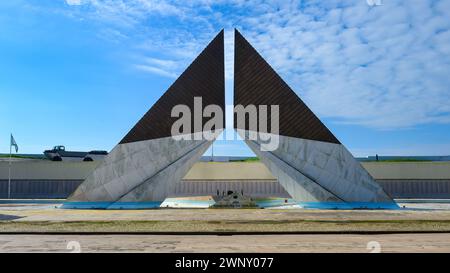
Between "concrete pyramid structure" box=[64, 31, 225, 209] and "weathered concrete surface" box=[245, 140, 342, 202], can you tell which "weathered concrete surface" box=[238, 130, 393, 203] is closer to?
"weathered concrete surface" box=[245, 140, 342, 202]

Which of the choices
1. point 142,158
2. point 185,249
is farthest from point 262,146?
point 185,249

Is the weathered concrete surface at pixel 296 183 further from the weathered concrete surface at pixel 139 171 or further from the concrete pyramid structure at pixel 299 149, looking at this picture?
the weathered concrete surface at pixel 139 171

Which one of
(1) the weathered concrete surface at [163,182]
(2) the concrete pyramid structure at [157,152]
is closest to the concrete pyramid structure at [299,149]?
(2) the concrete pyramid structure at [157,152]

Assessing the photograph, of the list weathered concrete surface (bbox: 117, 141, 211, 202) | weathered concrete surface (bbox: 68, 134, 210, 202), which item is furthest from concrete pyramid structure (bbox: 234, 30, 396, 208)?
weathered concrete surface (bbox: 68, 134, 210, 202)

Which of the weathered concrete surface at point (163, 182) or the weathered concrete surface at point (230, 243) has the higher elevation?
the weathered concrete surface at point (163, 182)

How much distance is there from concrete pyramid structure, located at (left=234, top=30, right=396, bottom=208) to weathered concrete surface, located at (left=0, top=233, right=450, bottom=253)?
13058 mm

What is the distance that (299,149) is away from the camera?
1097 inches

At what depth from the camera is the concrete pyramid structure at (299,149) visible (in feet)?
86.5

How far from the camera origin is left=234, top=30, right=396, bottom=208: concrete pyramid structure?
1038 inches

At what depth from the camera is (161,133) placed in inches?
1101
